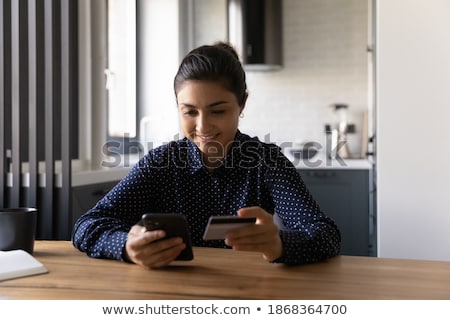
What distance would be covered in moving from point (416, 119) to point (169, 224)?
59.9 inches

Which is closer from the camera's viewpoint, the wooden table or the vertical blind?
the wooden table

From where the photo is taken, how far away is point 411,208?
93.7 inches

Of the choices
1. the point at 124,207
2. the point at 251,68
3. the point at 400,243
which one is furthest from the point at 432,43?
the point at 251,68

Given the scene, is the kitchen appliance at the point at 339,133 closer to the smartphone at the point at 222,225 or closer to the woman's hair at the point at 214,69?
the woman's hair at the point at 214,69

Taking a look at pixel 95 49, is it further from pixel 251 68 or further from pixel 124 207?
pixel 251 68

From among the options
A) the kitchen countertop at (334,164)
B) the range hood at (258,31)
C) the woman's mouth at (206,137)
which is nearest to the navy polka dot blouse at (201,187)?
the woman's mouth at (206,137)

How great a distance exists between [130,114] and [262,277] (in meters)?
3.27

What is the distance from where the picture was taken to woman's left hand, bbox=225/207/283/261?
1.14 meters

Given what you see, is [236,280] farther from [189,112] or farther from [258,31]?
[258,31]

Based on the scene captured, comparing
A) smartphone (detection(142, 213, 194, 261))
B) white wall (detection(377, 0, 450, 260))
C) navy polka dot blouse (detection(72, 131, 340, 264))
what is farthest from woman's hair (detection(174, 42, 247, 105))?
white wall (detection(377, 0, 450, 260))

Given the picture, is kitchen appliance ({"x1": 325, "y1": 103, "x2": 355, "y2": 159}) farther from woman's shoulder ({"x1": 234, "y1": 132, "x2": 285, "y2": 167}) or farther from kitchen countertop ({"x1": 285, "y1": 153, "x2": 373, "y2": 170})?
woman's shoulder ({"x1": 234, "y1": 132, "x2": 285, "y2": 167})

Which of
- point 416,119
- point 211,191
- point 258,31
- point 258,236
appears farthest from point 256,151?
point 258,31

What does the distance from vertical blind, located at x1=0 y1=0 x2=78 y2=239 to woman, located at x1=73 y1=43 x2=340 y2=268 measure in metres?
0.45

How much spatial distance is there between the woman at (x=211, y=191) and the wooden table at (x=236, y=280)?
5 cm
